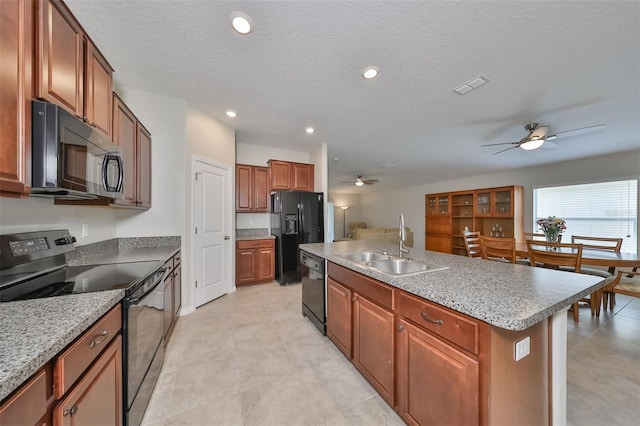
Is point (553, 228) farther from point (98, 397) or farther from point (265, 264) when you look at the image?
point (98, 397)

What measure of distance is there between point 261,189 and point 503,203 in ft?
19.6

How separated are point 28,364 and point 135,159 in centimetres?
215

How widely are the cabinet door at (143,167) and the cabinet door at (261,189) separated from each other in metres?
1.90

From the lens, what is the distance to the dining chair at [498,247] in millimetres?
3154

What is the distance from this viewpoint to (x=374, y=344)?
158 centimetres

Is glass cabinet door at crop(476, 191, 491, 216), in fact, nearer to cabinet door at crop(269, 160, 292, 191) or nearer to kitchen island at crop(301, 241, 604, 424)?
cabinet door at crop(269, 160, 292, 191)

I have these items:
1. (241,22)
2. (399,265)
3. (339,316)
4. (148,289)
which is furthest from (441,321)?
(241,22)

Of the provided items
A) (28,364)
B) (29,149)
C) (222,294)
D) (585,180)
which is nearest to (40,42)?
(29,149)

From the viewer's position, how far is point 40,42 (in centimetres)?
107

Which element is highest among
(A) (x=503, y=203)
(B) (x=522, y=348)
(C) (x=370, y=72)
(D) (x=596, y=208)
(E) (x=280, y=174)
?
(C) (x=370, y=72)

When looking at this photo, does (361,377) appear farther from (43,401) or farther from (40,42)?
(40,42)

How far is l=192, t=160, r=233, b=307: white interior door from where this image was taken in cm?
310

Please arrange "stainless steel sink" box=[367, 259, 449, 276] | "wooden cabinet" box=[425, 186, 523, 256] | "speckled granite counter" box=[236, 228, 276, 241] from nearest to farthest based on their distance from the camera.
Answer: "stainless steel sink" box=[367, 259, 449, 276], "speckled granite counter" box=[236, 228, 276, 241], "wooden cabinet" box=[425, 186, 523, 256]

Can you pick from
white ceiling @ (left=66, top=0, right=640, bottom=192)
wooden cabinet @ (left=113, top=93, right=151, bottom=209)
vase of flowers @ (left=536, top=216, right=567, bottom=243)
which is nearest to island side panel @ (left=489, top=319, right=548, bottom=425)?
white ceiling @ (left=66, top=0, right=640, bottom=192)
